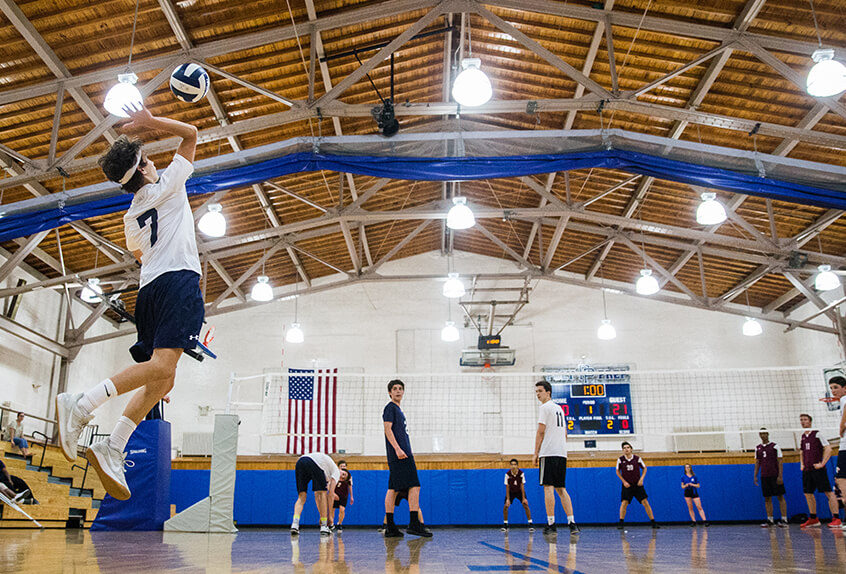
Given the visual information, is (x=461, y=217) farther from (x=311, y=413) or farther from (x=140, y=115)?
(x=311, y=413)

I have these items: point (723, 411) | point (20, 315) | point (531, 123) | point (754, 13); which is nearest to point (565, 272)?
point (723, 411)

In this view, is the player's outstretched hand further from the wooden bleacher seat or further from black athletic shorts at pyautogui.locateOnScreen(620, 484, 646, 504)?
black athletic shorts at pyautogui.locateOnScreen(620, 484, 646, 504)

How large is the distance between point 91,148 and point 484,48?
21.1ft

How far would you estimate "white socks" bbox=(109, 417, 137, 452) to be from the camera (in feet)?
9.50

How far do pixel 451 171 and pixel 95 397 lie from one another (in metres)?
6.02

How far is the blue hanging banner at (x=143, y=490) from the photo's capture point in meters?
9.09

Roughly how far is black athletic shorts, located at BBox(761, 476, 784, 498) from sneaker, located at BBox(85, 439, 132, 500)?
36.1 ft

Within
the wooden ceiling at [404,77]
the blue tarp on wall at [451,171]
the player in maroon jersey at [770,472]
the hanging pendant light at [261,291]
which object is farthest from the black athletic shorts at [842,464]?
the hanging pendant light at [261,291]

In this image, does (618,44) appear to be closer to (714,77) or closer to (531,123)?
(714,77)

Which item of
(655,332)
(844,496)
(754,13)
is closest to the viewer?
(844,496)

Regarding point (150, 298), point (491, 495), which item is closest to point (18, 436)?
point (491, 495)

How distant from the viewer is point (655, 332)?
Result: 695 inches

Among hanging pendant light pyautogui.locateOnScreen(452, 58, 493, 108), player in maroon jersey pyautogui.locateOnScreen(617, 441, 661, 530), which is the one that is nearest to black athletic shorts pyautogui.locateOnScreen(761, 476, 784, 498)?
player in maroon jersey pyautogui.locateOnScreen(617, 441, 661, 530)

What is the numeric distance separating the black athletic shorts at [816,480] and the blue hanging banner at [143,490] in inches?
369
